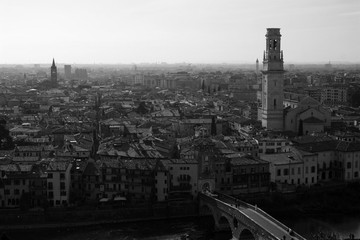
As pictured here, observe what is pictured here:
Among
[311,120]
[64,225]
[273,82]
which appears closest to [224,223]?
[64,225]

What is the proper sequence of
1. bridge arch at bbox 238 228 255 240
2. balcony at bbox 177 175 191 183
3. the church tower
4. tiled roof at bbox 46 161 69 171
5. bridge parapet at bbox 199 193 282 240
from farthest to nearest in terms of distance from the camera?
the church tower
balcony at bbox 177 175 191 183
tiled roof at bbox 46 161 69 171
bridge arch at bbox 238 228 255 240
bridge parapet at bbox 199 193 282 240

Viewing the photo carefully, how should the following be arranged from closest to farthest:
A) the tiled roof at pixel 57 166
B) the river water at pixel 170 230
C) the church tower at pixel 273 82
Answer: the river water at pixel 170 230, the tiled roof at pixel 57 166, the church tower at pixel 273 82

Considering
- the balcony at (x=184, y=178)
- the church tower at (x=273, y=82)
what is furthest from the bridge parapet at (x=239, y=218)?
the church tower at (x=273, y=82)

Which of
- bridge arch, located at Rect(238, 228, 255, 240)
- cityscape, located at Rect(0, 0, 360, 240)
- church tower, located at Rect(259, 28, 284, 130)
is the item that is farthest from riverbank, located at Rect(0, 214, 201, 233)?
church tower, located at Rect(259, 28, 284, 130)

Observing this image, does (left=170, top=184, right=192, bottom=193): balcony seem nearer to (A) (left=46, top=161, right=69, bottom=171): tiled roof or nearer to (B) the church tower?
(A) (left=46, top=161, right=69, bottom=171): tiled roof

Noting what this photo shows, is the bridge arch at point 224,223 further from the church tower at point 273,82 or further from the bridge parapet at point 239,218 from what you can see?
the church tower at point 273,82

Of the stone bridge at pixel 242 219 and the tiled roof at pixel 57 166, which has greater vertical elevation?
the tiled roof at pixel 57 166
